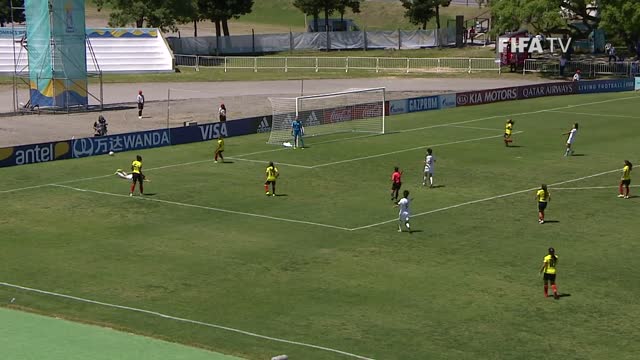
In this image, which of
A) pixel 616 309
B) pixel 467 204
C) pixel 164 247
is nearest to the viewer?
pixel 616 309

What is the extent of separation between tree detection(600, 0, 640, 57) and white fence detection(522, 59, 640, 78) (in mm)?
3514

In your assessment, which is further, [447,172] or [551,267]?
[447,172]

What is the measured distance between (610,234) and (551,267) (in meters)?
9.21

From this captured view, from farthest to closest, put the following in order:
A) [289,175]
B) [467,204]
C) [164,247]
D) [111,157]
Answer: [111,157], [289,175], [467,204], [164,247]

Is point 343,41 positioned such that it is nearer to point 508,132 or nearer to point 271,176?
point 508,132

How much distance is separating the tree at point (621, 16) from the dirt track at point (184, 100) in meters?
8.90

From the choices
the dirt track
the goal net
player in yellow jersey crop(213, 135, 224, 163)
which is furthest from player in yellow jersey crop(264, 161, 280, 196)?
the dirt track

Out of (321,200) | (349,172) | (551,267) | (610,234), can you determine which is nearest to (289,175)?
(349,172)

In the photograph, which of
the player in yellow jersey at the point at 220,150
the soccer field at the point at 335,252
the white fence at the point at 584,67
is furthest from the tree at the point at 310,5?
the player in yellow jersey at the point at 220,150

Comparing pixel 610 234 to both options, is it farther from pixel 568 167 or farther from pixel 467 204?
pixel 568 167

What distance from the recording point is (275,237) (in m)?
35.6

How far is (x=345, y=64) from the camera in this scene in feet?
345

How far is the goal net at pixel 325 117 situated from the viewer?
63531 mm

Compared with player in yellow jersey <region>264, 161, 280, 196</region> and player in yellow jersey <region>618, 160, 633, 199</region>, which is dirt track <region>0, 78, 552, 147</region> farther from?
player in yellow jersey <region>618, 160, 633, 199</region>
